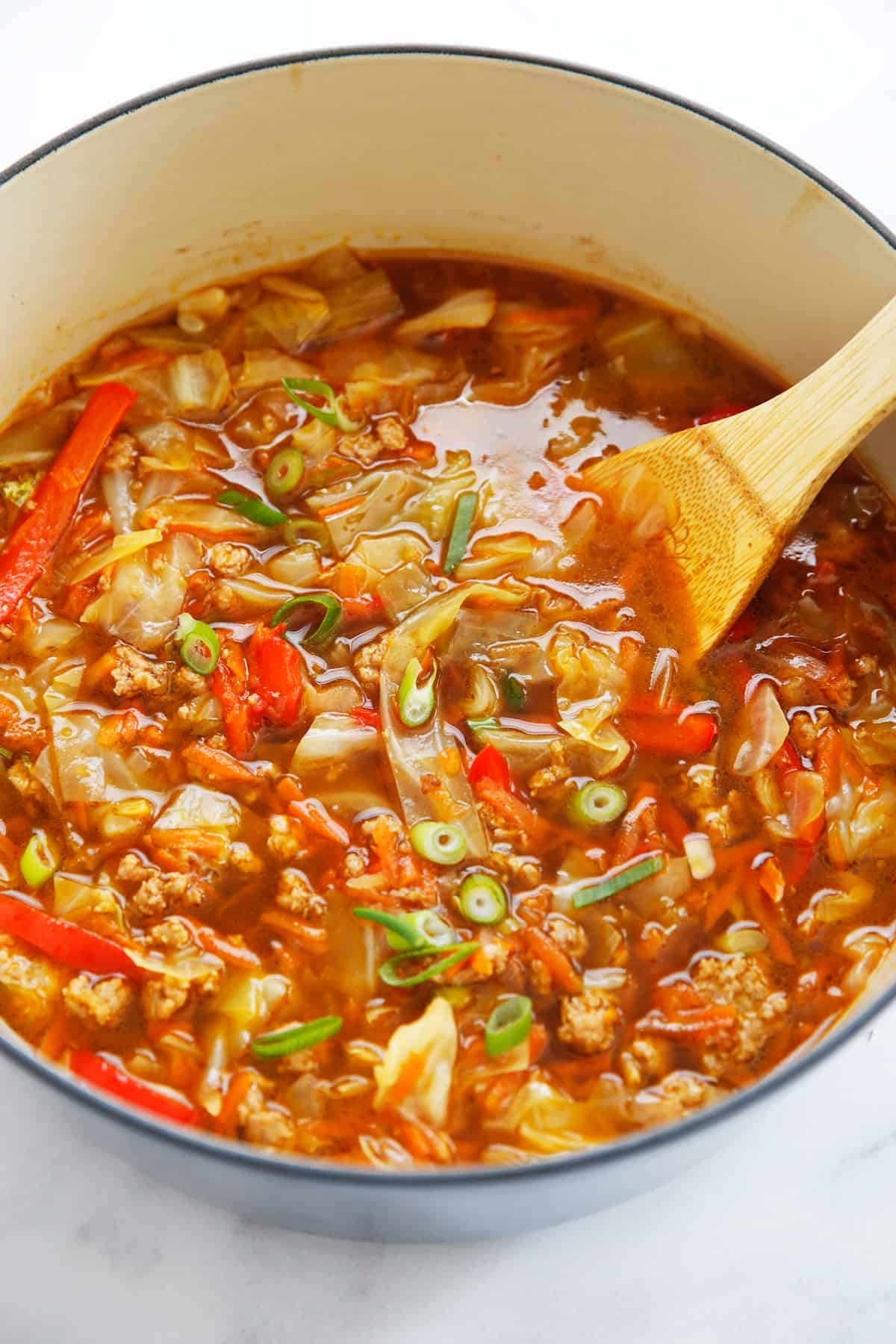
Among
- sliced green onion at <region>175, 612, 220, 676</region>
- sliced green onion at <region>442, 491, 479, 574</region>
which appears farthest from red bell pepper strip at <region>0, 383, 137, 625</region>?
sliced green onion at <region>442, 491, 479, 574</region>

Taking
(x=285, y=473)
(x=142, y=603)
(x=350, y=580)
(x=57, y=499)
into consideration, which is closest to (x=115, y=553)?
(x=142, y=603)

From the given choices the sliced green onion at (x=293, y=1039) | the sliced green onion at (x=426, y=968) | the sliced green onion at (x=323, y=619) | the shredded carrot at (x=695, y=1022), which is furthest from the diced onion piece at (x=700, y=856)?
the sliced green onion at (x=323, y=619)

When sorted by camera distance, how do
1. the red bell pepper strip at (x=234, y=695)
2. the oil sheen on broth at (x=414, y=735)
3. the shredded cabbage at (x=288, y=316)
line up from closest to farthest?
the oil sheen on broth at (x=414, y=735) < the red bell pepper strip at (x=234, y=695) < the shredded cabbage at (x=288, y=316)

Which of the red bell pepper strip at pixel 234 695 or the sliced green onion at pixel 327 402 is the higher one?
the sliced green onion at pixel 327 402

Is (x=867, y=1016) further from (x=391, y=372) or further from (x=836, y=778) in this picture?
(x=391, y=372)

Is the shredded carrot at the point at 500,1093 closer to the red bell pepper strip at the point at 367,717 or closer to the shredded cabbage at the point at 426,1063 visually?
the shredded cabbage at the point at 426,1063

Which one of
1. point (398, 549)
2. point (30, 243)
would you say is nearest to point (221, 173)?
point (30, 243)

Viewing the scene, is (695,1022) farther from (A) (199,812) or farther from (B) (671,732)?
(A) (199,812)
